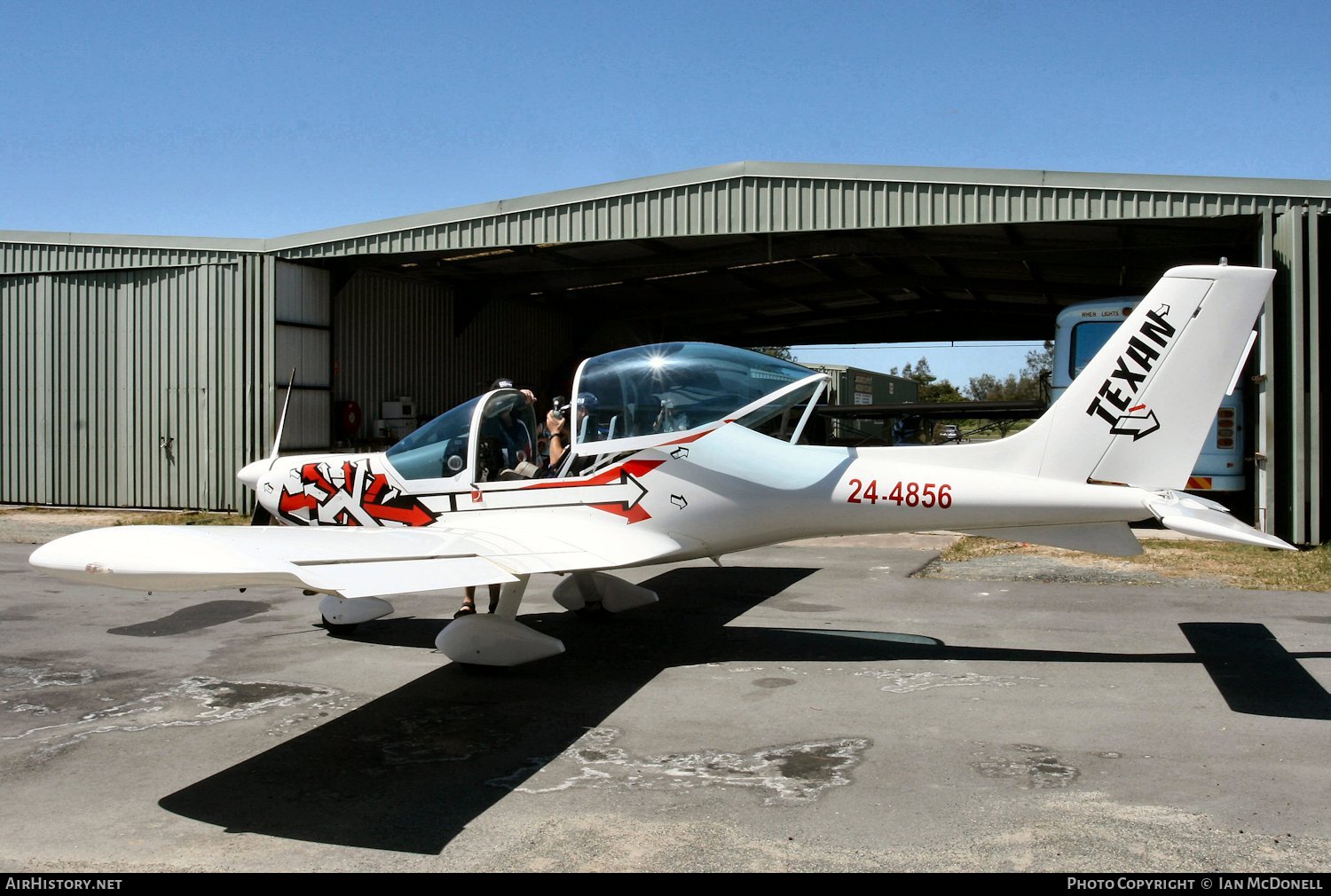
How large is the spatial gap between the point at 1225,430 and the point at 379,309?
51.7 ft

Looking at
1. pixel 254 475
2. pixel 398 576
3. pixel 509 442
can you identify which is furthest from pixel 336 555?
pixel 254 475

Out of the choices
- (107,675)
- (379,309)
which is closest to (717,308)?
(379,309)

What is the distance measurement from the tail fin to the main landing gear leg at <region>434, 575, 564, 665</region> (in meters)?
3.52

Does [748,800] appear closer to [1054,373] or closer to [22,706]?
[22,706]

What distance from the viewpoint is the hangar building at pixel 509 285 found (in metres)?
12.9

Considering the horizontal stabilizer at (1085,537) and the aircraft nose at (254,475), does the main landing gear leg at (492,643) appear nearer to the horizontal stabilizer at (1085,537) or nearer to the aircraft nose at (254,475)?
the aircraft nose at (254,475)

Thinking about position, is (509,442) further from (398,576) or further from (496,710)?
(398,576)

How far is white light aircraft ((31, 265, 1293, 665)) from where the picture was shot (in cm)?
632

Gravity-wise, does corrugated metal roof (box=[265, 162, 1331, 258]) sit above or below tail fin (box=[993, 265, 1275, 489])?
above

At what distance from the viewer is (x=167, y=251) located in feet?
58.6

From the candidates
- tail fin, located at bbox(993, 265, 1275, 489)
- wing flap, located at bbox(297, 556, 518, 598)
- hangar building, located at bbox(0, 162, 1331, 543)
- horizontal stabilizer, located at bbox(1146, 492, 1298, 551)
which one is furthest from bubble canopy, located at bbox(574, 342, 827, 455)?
hangar building, located at bbox(0, 162, 1331, 543)

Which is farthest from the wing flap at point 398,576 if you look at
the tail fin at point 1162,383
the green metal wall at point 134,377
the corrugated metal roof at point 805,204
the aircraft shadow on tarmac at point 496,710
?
the green metal wall at point 134,377

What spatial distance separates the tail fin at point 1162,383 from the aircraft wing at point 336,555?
292 cm

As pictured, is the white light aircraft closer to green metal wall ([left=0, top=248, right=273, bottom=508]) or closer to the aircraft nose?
the aircraft nose
